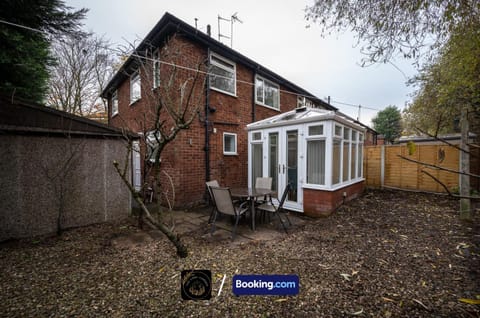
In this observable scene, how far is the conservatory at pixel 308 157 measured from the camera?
16.4 feet

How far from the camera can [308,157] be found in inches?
209

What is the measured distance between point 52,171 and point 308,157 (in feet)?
18.8

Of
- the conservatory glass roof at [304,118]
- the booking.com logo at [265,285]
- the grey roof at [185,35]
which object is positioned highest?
the grey roof at [185,35]

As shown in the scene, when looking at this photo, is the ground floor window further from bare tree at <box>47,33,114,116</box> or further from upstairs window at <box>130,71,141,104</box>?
bare tree at <box>47,33,114,116</box>

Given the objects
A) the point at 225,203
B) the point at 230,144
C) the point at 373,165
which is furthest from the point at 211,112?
the point at 373,165

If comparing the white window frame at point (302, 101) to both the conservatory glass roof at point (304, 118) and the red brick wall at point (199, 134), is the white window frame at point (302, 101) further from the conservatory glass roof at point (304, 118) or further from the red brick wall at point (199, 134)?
the conservatory glass roof at point (304, 118)

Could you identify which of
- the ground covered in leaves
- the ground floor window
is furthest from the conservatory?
the ground covered in leaves

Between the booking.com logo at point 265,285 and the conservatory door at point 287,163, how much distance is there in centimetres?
308

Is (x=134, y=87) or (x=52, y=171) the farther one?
(x=134, y=87)

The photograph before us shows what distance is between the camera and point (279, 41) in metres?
6.64

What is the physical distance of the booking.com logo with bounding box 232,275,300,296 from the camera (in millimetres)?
2404

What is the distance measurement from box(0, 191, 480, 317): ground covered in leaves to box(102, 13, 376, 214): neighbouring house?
171 cm

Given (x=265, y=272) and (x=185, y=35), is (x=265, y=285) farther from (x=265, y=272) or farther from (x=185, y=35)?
(x=185, y=35)

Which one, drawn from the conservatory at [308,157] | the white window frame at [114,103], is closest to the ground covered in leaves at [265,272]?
the conservatory at [308,157]
